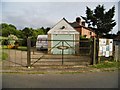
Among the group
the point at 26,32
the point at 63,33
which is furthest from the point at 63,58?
the point at 26,32

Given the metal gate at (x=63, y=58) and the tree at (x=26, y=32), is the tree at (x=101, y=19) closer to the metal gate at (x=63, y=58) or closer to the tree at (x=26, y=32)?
the tree at (x=26, y=32)

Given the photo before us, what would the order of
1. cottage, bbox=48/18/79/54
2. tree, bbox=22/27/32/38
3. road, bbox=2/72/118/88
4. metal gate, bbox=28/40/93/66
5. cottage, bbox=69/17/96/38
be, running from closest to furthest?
road, bbox=2/72/118/88 → metal gate, bbox=28/40/93/66 → cottage, bbox=48/18/79/54 → cottage, bbox=69/17/96/38 → tree, bbox=22/27/32/38

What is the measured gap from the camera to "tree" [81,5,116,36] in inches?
1889

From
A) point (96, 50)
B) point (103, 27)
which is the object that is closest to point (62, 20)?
point (96, 50)

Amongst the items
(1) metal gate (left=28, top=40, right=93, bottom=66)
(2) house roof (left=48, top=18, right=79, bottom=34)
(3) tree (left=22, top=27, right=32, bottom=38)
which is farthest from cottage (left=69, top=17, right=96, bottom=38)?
(1) metal gate (left=28, top=40, right=93, bottom=66)

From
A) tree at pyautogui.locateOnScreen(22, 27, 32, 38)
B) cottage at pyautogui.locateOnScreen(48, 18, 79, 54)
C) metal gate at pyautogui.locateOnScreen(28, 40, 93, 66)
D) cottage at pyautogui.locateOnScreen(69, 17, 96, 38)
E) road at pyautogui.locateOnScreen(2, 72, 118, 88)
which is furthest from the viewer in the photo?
tree at pyautogui.locateOnScreen(22, 27, 32, 38)

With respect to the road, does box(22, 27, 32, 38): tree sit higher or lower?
higher

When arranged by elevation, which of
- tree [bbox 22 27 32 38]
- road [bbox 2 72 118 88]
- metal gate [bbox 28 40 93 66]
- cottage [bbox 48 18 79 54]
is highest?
tree [bbox 22 27 32 38]

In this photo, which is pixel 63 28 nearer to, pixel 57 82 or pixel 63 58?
pixel 63 58

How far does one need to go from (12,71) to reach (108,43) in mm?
8502

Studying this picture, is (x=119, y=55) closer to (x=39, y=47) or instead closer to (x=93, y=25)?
(x=39, y=47)

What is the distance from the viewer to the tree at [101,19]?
157ft

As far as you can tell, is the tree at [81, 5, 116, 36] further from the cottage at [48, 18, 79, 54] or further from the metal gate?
the metal gate

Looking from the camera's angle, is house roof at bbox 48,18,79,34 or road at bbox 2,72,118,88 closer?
road at bbox 2,72,118,88
